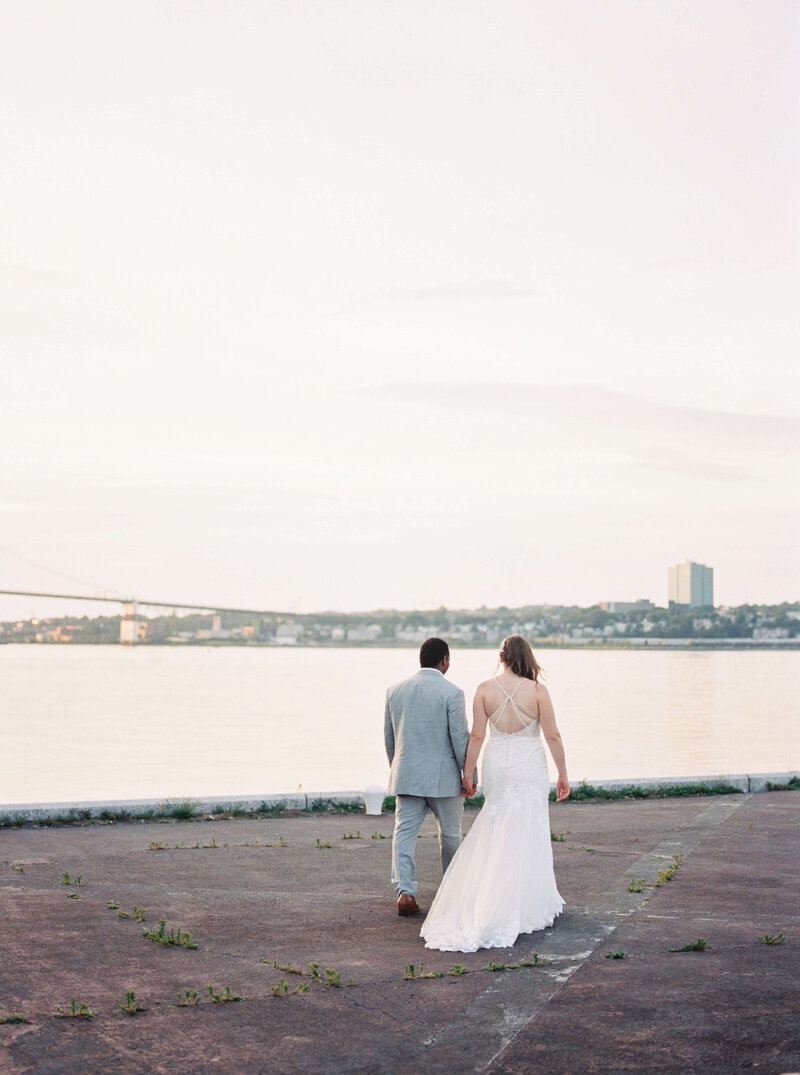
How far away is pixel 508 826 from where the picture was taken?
7281 millimetres

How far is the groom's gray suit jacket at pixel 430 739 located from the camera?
25.2 feet

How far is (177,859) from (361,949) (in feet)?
10.3

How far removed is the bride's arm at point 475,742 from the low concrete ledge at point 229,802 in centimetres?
473

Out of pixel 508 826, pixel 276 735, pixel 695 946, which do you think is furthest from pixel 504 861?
pixel 276 735

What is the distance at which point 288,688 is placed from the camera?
79.4 metres

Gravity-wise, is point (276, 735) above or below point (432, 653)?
below

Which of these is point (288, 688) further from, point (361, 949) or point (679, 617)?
point (361, 949)

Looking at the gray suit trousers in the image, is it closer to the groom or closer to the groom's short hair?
the groom

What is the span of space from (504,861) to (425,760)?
87cm

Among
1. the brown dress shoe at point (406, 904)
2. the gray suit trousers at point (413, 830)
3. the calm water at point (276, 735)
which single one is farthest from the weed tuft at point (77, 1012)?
the calm water at point (276, 735)

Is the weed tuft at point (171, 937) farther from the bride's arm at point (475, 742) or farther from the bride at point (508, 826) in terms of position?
the bride's arm at point (475, 742)

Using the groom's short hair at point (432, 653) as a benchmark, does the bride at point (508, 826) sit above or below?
below

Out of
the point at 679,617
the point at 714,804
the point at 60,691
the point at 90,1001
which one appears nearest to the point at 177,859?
the point at 90,1001

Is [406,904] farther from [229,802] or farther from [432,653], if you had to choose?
[229,802]
